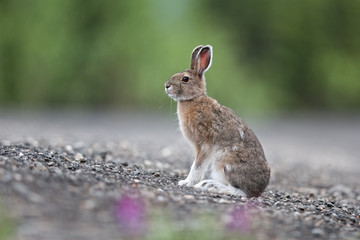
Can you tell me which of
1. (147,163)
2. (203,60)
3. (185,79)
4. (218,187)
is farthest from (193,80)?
(147,163)

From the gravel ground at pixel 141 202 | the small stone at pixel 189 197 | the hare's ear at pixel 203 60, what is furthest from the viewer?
the hare's ear at pixel 203 60

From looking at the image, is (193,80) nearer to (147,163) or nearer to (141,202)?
(147,163)

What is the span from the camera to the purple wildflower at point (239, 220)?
530 centimetres

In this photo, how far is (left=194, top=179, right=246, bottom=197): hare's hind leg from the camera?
7310 mm

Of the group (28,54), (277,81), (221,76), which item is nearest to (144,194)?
(28,54)

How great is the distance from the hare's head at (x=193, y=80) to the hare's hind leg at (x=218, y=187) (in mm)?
1424

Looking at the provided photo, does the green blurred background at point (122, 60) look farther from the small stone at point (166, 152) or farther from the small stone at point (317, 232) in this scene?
the small stone at point (317, 232)

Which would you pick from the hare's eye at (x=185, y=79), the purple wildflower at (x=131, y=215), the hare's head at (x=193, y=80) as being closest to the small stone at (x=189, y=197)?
the purple wildflower at (x=131, y=215)

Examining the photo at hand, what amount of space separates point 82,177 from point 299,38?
118 ft

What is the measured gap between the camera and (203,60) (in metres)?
8.44

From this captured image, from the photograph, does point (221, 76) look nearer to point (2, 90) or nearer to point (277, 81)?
point (277, 81)

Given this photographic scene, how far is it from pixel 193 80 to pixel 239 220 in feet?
10.8

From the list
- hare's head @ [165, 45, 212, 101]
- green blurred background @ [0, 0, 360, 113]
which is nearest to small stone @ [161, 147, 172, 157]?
hare's head @ [165, 45, 212, 101]

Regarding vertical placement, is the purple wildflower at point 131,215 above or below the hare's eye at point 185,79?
below
